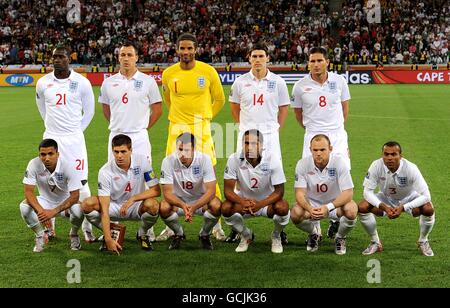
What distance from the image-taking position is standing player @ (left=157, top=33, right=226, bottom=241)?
7273 mm

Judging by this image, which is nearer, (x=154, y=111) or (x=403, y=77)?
(x=154, y=111)

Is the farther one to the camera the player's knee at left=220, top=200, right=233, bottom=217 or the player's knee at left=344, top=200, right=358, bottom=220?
the player's knee at left=220, top=200, right=233, bottom=217

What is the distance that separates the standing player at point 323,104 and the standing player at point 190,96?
1.04 m

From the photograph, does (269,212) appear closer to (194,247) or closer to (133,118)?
(194,247)

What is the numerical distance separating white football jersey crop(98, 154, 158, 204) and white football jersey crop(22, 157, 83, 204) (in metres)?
0.33

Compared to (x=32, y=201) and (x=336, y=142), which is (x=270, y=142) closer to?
(x=336, y=142)

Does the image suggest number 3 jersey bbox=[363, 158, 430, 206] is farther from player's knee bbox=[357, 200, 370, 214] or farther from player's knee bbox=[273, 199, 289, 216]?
player's knee bbox=[273, 199, 289, 216]

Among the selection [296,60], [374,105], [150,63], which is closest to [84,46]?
[150,63]

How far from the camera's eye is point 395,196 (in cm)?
671

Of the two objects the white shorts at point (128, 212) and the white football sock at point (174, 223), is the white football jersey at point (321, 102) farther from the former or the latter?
the white shorts at point (128, 212)

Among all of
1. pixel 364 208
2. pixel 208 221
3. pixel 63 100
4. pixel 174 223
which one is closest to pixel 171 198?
pixel 174 223

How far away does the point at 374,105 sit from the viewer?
71.5ft

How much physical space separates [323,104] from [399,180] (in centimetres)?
128

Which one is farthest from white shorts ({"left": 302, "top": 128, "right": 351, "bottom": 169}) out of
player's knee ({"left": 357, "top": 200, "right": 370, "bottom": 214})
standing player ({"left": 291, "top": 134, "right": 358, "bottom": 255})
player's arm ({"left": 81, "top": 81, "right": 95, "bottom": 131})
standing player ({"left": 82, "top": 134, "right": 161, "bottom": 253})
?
player's arm ({"left": 81, "top": 81, "right": 95, "bottom": 131})
